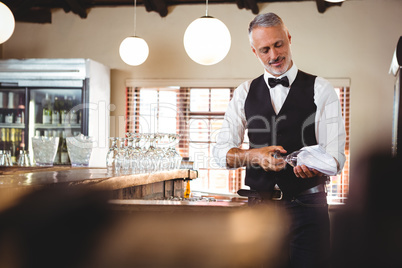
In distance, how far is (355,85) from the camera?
18.9 feet

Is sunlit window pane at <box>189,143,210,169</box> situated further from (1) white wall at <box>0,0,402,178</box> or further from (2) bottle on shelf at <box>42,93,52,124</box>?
(2) bottle on shelf at <box>42,93,52,124</box>

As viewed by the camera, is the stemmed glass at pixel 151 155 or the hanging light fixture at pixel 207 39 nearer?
the stemmed glass at pixel 151 155

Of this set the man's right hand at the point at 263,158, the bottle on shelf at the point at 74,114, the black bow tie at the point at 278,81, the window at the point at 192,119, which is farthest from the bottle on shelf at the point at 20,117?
the man's right hand at the point at 263,158

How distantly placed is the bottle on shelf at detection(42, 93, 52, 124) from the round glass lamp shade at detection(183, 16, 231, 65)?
2.73 metres

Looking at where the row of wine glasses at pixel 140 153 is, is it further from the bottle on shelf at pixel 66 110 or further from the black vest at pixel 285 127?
the bottle on shelf at pixel 66 110

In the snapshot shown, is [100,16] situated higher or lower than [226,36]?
higher

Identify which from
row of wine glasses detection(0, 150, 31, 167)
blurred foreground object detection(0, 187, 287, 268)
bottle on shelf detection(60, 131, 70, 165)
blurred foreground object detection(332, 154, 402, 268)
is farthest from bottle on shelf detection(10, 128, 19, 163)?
blurred foreground object detection(332, 154, 402, 268)

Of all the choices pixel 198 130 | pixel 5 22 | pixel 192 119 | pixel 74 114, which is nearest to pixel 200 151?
pixel 198 130

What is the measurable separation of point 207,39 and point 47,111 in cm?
292

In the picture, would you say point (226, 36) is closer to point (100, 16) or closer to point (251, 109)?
point (251, 109)

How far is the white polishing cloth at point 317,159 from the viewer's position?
1.77 meters

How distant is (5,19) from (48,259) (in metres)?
3.11

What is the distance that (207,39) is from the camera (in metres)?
3.54

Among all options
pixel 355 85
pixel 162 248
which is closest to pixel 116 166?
pixel 162 248
